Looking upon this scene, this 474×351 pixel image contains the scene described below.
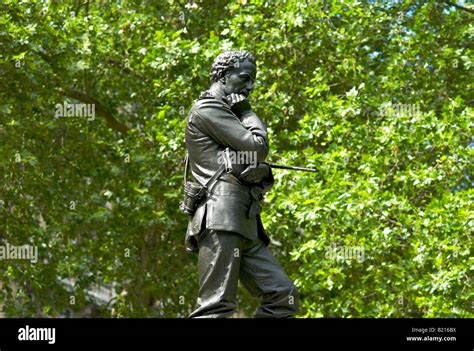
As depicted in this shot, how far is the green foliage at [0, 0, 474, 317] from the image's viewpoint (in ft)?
55.3

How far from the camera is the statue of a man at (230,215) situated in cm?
866

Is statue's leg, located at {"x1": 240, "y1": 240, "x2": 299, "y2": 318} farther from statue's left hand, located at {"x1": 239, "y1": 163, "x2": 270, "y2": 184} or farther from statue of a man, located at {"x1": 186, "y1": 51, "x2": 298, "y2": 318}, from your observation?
statue's left hand, located at {"x1": 239, "y1": 163, "x2": 270, "y2": 184}

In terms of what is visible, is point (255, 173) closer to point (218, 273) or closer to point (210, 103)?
point (210, 103)

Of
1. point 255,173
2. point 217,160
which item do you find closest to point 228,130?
point 217,160

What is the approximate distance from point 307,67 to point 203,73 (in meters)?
2.26

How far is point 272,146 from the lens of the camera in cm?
1778

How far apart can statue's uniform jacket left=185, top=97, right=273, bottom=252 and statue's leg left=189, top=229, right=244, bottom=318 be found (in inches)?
3.5

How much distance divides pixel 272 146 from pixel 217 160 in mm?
8887

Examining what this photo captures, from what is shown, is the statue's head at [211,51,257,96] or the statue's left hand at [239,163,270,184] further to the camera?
the statue's head at [211,51,257,96]

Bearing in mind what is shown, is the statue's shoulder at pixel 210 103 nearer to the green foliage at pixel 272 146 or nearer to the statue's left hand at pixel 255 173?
the statue's left hand at pixel 255 173

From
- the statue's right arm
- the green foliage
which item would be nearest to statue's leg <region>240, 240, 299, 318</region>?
the statue's right arm

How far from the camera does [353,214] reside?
54.7 feet

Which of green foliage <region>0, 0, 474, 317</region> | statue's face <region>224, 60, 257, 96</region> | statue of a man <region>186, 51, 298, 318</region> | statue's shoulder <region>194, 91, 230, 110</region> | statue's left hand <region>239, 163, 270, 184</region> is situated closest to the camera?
statue of a man <region>186, 51, 298, 318</region>
